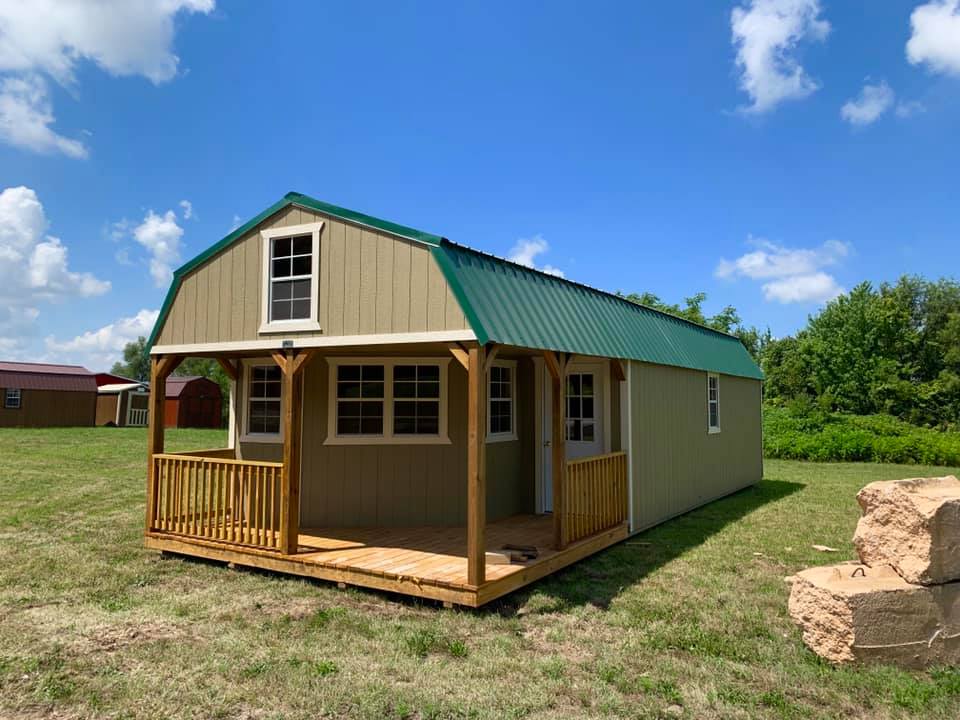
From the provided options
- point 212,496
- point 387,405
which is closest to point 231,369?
point 212,496

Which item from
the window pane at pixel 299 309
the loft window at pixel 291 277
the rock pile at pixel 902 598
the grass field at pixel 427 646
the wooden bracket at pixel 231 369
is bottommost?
the grass field at pixel 427 646

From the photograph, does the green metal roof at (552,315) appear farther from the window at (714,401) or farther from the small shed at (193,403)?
the small shed at (193,403)

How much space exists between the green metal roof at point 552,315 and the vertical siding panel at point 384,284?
1.89 ft

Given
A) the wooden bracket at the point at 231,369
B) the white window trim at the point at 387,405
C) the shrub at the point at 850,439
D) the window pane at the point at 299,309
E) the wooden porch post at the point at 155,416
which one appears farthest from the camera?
the shrub at the point at 850,439

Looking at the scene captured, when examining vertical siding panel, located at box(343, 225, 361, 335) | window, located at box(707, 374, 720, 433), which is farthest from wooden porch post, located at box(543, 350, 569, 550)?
window, located at box(707, 374, 720, 433)

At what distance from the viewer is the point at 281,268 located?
22.9ft

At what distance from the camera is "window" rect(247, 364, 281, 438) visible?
8727mm

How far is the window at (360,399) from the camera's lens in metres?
8.24

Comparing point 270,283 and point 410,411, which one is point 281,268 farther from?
point 410,411

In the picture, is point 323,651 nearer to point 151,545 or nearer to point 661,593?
point 661,593

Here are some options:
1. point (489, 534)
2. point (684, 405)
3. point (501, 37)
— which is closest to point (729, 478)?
point (684, 405)

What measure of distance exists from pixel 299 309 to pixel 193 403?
30411mm

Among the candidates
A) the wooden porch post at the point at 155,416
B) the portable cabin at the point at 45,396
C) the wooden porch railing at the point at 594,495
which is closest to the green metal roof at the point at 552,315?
the wooden porch railing at the point at 594,495

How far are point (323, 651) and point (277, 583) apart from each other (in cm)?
203
